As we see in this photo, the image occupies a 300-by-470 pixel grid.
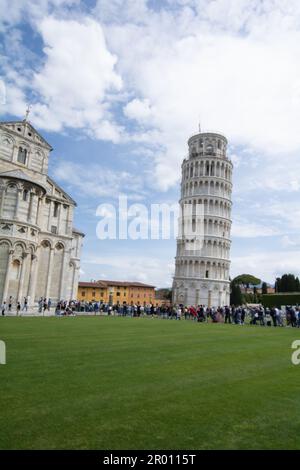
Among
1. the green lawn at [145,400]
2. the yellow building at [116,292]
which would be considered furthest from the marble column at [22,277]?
the yellow building at [116,292]

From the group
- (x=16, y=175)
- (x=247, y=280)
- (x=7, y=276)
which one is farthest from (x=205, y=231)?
(x=247, y=280)

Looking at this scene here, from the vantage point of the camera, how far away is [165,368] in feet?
31.5

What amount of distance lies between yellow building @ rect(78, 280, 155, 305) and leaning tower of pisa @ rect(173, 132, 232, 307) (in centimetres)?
3035

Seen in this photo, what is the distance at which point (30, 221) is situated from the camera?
40344 millimetres

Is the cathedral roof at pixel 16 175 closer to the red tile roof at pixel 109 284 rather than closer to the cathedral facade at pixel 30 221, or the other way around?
the cathedral facade at pixel 30 221

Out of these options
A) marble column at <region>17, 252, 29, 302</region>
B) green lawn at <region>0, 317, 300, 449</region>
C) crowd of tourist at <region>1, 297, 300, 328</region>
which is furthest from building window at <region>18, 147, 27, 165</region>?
green lawn at <region>0, 317, 300, 449</region>

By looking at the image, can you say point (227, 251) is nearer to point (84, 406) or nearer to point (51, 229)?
point (51, 229)

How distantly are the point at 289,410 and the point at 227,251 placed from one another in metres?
71.2

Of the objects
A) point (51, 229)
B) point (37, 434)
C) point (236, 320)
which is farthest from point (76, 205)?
point (37, 434)

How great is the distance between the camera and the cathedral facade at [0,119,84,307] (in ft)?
127

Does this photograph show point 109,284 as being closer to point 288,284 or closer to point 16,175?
point 288,284

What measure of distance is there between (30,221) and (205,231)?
41941 millimetres

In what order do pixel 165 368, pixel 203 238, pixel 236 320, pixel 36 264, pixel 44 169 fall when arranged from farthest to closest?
pixel 203 238 < pixel 44 169 < pixel 36 264 < pixel 236 320 < pixel 165 368

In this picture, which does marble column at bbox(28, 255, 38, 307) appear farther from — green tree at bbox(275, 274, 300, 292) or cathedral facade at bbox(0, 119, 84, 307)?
green tree at bbox(275, 274, 300, 292)
